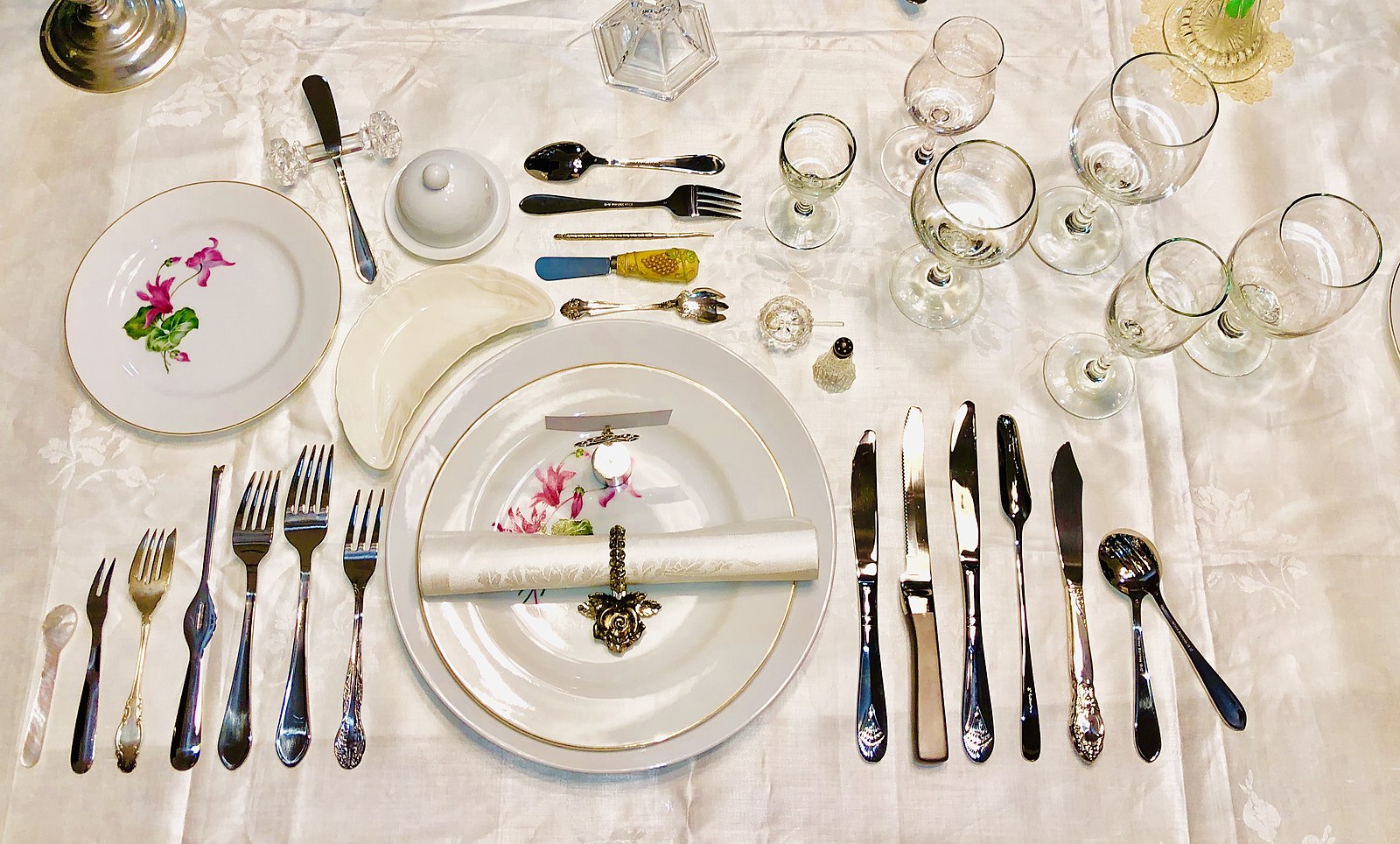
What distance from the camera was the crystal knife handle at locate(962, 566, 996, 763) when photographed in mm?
742

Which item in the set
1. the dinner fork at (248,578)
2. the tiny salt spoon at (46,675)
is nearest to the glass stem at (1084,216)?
the dinner fork at (248,578)

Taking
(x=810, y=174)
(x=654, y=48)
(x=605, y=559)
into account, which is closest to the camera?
(x=605, y=559)

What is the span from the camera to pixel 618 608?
0.76 metres

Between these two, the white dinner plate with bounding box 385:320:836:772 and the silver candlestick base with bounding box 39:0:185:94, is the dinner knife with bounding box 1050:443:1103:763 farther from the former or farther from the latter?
the silver candlestick base with bounding box 39:0:185:94

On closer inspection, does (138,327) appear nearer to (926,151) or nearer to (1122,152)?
(926,151)

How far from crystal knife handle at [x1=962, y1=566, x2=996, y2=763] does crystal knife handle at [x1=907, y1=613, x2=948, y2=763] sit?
23mm

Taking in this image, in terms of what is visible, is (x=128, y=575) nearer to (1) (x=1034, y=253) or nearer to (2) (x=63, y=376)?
(2) (x=63, y=376)

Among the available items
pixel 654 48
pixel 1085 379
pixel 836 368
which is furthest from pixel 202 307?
pixel 1085 379

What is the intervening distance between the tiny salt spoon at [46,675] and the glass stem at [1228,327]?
4.01 feet

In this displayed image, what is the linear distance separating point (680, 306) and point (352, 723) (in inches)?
20.5

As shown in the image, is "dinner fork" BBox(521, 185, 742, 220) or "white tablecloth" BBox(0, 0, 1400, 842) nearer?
"white tablecloth" BBox(0, 0, 1400, 842)

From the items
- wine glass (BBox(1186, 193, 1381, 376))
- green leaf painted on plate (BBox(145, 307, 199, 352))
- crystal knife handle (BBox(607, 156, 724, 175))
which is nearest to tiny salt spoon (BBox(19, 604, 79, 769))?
green leaf painted on plate (BBox(145, 307, 199, 352))

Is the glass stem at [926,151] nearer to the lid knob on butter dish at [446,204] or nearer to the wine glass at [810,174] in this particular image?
the wine glass at [810,174]

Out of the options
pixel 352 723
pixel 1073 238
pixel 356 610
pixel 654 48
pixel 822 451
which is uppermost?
pixel 654 48
